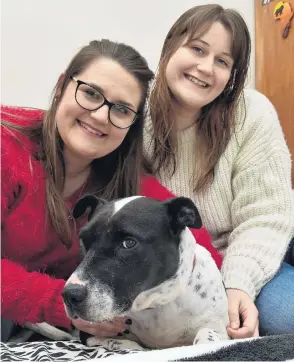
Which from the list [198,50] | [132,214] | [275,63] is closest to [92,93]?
[132,214]

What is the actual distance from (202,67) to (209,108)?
21cm

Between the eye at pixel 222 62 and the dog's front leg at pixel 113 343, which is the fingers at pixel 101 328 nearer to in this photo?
the dog's front leg at pixel 113 343

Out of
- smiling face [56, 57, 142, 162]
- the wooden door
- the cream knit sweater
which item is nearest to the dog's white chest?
the cream knit sweater

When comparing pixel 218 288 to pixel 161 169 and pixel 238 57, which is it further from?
pixel 238 57

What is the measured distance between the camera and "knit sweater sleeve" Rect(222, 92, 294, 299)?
5.08ft

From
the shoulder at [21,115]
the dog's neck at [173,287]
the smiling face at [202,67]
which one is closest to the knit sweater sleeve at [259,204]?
the smiling face at [202,67]

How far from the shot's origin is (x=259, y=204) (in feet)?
5.48

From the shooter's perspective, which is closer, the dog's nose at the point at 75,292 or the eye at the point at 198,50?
the dog's nose at the point at 75,292

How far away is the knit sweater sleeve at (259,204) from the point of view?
5.08 ft

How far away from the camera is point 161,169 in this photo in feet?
5.77

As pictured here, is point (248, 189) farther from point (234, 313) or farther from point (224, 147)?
point (234, 313)

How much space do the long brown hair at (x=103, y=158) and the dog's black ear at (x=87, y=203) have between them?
0.09m

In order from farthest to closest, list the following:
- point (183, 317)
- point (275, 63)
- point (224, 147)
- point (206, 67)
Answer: point (275, 63) → point (224, 147) → point (206, 67) → point (183, 317)

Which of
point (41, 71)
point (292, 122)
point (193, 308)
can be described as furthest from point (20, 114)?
point (292, 122)
